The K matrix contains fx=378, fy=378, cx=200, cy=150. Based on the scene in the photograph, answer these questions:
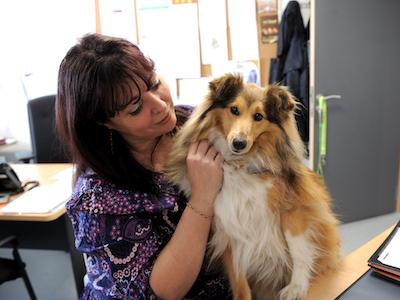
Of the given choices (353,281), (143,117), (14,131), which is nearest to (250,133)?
(143,117)

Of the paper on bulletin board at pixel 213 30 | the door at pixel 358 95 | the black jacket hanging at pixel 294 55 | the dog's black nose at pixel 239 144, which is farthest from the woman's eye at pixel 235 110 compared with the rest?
the paper on bulletin board at pixel 213 30

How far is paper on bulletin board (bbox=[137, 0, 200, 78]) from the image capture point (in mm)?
3146

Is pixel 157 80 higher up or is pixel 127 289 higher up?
Result: pixel 157 80

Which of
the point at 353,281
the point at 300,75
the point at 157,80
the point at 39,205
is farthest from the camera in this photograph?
the point at 300,75

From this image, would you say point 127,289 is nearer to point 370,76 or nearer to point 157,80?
point 157,80

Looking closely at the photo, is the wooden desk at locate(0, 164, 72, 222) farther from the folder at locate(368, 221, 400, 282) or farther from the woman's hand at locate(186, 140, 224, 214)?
the folder at locate(368, 221, 400, 282)

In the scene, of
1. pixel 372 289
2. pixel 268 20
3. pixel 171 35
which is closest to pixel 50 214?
pixel 372 289

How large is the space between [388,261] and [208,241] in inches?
20.0

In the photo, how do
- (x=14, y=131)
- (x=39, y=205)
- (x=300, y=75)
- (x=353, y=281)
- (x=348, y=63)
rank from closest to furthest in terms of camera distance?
(x=353, y=281)
(x=39, y=205)
(x=348, y=63)
(x=300, y=75)
(x=14, y=131)

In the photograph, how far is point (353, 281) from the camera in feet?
3.36

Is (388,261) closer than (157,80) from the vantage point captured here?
Yes

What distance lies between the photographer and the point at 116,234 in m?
1.02

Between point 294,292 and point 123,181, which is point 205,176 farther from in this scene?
point 294,292

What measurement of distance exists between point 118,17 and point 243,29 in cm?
107
